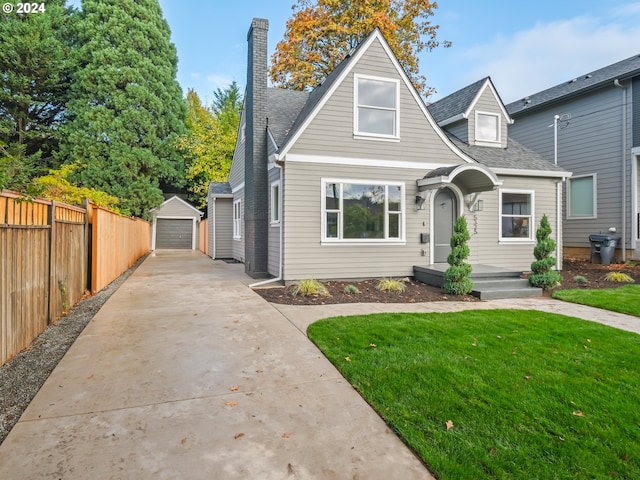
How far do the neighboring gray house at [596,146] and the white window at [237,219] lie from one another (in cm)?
1249

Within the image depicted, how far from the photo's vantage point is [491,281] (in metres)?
8.73

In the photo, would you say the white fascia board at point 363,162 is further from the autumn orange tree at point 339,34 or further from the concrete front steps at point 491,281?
the autumn orange tree at point 339,34

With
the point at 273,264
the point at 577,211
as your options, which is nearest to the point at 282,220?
the point at 273,264

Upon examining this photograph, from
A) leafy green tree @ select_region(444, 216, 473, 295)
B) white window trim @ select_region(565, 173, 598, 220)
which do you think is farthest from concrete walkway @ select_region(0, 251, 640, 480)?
white window trim @ select_region(565, 173, 598, 220)

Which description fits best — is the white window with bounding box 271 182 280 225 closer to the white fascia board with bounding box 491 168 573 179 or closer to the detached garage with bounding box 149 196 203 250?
the white fascia board with bounding box 491 168 573 179

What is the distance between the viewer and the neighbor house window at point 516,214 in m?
11.2

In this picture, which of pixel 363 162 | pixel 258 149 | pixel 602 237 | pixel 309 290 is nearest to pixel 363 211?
pixel 363 162

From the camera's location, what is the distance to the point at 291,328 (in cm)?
535

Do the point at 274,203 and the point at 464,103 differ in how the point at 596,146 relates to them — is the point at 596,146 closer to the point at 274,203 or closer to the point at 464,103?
the point at 464,103

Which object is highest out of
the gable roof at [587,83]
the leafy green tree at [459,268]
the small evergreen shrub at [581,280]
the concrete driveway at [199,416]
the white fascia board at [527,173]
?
the gable roof at [587,83]

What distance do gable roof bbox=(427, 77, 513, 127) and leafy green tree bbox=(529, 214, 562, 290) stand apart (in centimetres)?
503

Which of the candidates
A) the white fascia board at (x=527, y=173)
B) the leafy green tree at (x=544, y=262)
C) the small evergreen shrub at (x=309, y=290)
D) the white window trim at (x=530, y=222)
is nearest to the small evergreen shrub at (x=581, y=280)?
the leafy green tree at (x=544, y=262)

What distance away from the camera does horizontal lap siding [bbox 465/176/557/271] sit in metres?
10.8

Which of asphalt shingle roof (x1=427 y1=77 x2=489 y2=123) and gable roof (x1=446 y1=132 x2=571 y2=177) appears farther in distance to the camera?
asphalt shingle roof (x1=427 y1=77 x2=489 y2=123)
